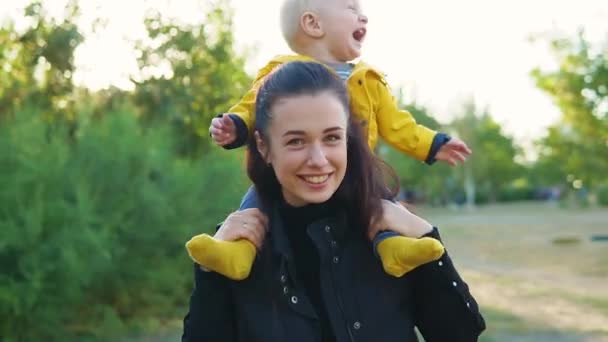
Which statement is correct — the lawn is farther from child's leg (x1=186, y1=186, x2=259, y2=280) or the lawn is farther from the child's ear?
child's leg (x1=186, y1=186, x2=259, y2=280)

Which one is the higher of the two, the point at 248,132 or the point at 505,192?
the point at 505,192

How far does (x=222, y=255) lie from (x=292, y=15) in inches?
34.9

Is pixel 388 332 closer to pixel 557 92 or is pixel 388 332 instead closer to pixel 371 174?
pixel 371 174

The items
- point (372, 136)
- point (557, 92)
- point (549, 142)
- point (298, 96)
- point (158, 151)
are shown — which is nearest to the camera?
point (298, 96)

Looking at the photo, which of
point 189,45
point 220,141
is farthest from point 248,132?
point 189,45

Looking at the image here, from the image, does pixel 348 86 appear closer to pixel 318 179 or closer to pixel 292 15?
pixel 292 15

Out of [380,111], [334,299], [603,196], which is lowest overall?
[334,299]

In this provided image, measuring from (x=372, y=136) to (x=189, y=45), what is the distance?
955 cm

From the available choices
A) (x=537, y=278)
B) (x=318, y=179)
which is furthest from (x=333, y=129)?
(x=537, y=278)

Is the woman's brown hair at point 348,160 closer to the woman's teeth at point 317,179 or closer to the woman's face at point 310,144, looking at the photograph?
the woman's face at point 310,144

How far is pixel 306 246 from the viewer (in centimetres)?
223

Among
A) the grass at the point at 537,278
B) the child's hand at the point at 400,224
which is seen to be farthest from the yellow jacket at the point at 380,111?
the grass at the point at 537,278

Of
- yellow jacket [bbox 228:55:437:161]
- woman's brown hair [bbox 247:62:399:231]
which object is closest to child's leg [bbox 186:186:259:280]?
woman's brown hair [bbox 247:62:399:231]

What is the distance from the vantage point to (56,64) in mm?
10609
